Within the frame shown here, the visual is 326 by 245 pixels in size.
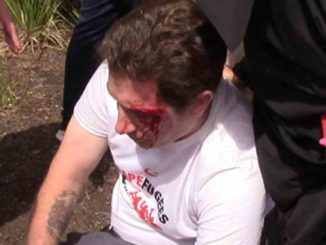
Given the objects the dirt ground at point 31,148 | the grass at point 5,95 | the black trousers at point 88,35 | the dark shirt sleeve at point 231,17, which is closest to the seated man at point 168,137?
the dark shirt sleeve at point 231,17

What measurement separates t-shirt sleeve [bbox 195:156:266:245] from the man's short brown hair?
0.19m

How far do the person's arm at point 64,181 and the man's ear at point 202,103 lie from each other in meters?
0.34

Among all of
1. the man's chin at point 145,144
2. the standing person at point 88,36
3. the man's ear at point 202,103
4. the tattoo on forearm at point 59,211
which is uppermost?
the man's ear at point 202,103

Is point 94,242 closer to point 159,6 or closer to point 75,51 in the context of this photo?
point 159,6

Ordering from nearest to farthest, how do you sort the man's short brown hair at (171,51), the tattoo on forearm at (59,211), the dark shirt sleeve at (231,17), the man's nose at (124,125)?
the dark shirt sleeve at (231,17) → the man's short brown hair at (171,51) → the man's nose at (124,125) → the tattoo on forearm at (59,211)

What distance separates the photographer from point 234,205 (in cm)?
192

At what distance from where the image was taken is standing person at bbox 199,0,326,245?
1.63 metres

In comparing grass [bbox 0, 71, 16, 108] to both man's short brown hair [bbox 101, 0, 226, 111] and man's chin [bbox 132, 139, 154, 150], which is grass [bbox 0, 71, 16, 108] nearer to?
man's chin [bbox 132, 139, 154, 150]

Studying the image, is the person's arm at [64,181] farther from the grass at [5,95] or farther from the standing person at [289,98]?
the grass at [5,95]

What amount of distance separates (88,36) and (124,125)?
1.47m

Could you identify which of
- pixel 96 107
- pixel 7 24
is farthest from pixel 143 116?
pixel 7 24

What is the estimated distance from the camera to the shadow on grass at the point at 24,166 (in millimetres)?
3344

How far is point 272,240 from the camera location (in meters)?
1.96

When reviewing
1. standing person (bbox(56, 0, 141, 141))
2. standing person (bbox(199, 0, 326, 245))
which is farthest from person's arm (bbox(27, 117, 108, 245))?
standing person (bbox(56, 0, 141, 141))
